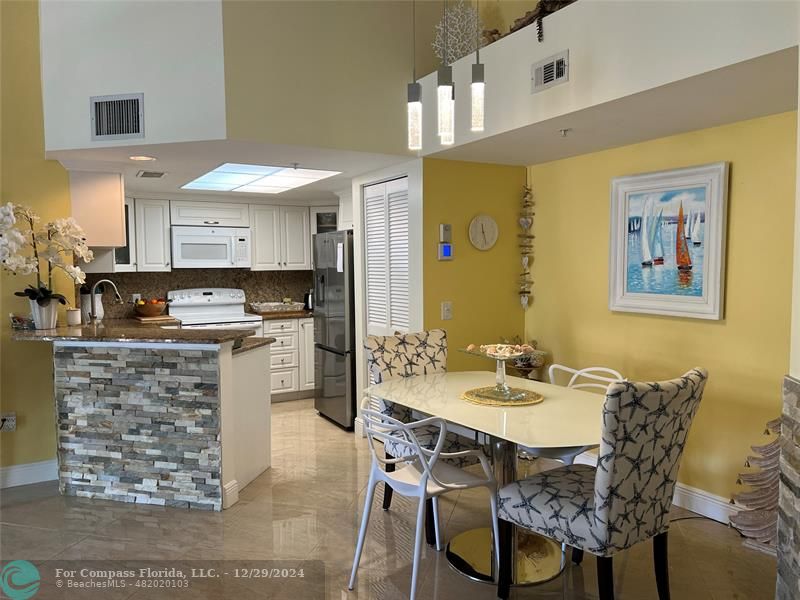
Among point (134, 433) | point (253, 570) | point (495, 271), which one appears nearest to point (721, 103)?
point (495, 271)

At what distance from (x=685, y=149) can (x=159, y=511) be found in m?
3.69

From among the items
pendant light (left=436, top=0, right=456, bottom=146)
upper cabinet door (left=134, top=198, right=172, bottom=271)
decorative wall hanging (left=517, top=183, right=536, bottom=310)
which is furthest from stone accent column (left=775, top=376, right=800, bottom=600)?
upper cabinet door (left=134, top=198, right=172, bottom=271)

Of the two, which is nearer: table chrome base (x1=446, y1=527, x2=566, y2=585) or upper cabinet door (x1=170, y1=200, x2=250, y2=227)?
table chrome base (x1=446, y1=527, x2=566, y2=585)

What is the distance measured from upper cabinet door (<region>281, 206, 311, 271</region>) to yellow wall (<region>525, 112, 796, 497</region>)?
316 centimetres

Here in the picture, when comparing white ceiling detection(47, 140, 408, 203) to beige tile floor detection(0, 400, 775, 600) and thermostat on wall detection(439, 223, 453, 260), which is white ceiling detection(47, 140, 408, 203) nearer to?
thermostat on wall detection(439, 223, 453, 260)

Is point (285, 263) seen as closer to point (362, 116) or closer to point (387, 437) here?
point (362, 116)

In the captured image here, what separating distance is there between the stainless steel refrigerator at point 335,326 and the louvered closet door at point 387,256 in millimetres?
230

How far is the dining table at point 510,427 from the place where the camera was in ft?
7.45

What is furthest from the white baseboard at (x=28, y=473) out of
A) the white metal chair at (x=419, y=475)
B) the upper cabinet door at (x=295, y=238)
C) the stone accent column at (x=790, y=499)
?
the stone accent column at (x=790, y=499)

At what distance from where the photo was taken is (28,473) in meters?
3.86

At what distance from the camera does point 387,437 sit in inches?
94.2

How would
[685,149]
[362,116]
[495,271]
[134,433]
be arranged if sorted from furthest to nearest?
[495,271]
[362,116]
[134,433]
[685,149]

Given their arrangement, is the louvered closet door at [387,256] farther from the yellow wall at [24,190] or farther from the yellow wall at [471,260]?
the yellow wall at [24,190]

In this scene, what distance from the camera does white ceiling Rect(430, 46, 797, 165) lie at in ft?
7.54
